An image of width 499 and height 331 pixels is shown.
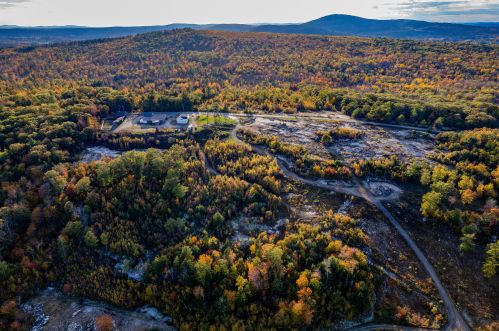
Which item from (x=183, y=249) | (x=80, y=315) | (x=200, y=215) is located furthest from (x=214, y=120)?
(x=80, y=315)

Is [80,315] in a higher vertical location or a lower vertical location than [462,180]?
lower

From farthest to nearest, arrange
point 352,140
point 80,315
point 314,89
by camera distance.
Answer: point 314,89 → point 352,140 → point 80,315

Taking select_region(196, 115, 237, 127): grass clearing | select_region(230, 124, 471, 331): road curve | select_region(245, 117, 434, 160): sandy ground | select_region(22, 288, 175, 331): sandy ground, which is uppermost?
select_region(196, 115, 237, 127): grass clearing

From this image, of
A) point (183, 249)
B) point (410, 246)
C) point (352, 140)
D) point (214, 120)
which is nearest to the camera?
point (183, 249)

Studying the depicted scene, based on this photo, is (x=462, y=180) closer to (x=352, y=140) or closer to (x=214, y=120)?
(x=352, y=140)

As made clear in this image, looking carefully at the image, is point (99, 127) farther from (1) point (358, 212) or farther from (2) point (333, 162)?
(1) point (358, 212)

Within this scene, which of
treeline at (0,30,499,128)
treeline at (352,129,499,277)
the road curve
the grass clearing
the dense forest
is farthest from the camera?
treeline at (0,30,499,128)

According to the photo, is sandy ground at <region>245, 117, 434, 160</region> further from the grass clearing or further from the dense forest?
the grass clearing

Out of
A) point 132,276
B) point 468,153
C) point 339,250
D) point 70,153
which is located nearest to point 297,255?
point 339,250

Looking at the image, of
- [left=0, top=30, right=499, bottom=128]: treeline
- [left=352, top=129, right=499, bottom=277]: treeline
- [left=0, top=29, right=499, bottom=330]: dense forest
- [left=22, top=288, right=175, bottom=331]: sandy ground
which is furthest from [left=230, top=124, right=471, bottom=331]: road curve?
[left=0, top=30, right=499, bottom=128]: treeline

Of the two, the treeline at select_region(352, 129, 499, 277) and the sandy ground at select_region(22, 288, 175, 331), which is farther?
the treeline at select_region(352, 129, 499, 277)

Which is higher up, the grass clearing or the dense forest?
the grass clearing
